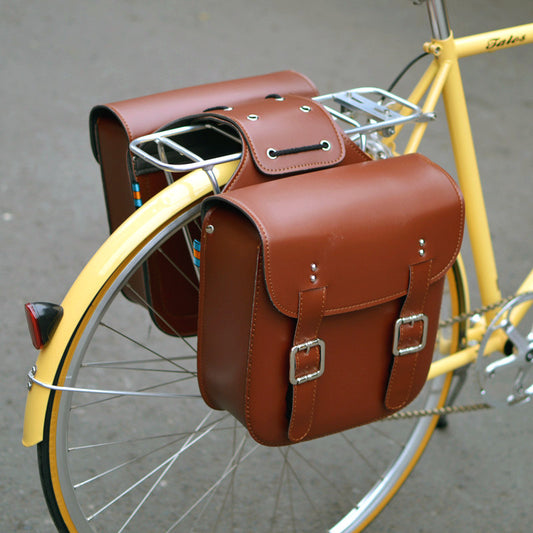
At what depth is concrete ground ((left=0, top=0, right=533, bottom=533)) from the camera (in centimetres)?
215

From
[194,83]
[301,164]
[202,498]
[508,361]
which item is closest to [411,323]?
[301,164]

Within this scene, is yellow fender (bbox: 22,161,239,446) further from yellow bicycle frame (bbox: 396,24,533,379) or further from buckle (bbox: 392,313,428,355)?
yellow bicycle frame (bbox: 396,24,533,379)

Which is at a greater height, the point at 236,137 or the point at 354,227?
the point at 236,137

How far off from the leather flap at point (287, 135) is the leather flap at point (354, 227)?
0.14ft

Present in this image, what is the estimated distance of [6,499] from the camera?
2.03 metres

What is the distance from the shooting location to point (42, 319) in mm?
1314

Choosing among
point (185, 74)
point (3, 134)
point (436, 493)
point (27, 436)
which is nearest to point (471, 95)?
point (185, 74)

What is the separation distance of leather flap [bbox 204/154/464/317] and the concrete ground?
0.94m

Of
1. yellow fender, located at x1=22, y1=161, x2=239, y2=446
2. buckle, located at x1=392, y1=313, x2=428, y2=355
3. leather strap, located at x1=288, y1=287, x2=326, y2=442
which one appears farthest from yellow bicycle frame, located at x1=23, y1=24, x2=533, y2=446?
buckle, located at x1=392, y1=313, x2=428, y2=355

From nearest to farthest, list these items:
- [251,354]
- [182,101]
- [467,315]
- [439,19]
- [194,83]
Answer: [251,354] < [182,101] < [439,19] < [467,315] < [194,83]

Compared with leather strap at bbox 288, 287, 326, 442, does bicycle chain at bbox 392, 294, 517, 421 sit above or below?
below

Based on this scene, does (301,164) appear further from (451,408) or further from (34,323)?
(451,408)

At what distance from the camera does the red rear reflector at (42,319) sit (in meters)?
1.31

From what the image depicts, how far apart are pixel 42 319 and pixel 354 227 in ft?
1.73
